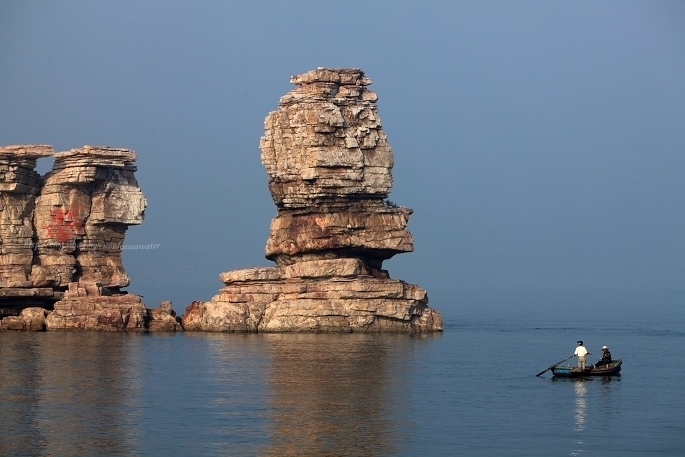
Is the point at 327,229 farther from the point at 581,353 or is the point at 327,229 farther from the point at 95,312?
the point at 581,353

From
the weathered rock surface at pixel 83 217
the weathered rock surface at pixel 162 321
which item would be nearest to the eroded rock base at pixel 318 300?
the weathered rock surface at pixel 162 321

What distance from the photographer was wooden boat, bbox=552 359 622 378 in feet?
196

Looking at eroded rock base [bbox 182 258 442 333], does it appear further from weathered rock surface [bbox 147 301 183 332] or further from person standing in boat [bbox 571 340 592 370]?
person standing in boat [bbox 571 340 592 370]

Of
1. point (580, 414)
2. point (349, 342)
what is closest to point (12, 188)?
point (349, 342)

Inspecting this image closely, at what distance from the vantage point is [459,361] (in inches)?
2677

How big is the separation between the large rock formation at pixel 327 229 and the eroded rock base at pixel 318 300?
0.05 metres

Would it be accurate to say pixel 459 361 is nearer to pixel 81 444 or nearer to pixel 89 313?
pixel 89 313

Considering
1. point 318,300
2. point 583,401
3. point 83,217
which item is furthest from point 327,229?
point 583,401

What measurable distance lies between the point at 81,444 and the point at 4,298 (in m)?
38.3

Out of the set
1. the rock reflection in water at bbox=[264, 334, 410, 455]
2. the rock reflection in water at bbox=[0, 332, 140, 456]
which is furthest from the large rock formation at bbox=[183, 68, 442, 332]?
the rock reflection in water at bbox=[0, 332, 140, 456]

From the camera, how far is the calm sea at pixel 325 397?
4509 cm

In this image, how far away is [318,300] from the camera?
7719 cm

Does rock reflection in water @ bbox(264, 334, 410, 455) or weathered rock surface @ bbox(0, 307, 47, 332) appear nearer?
rock reflection in water @ bbox(264, 334, 410, 455)

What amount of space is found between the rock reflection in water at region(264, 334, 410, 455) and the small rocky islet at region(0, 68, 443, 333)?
2.39m
